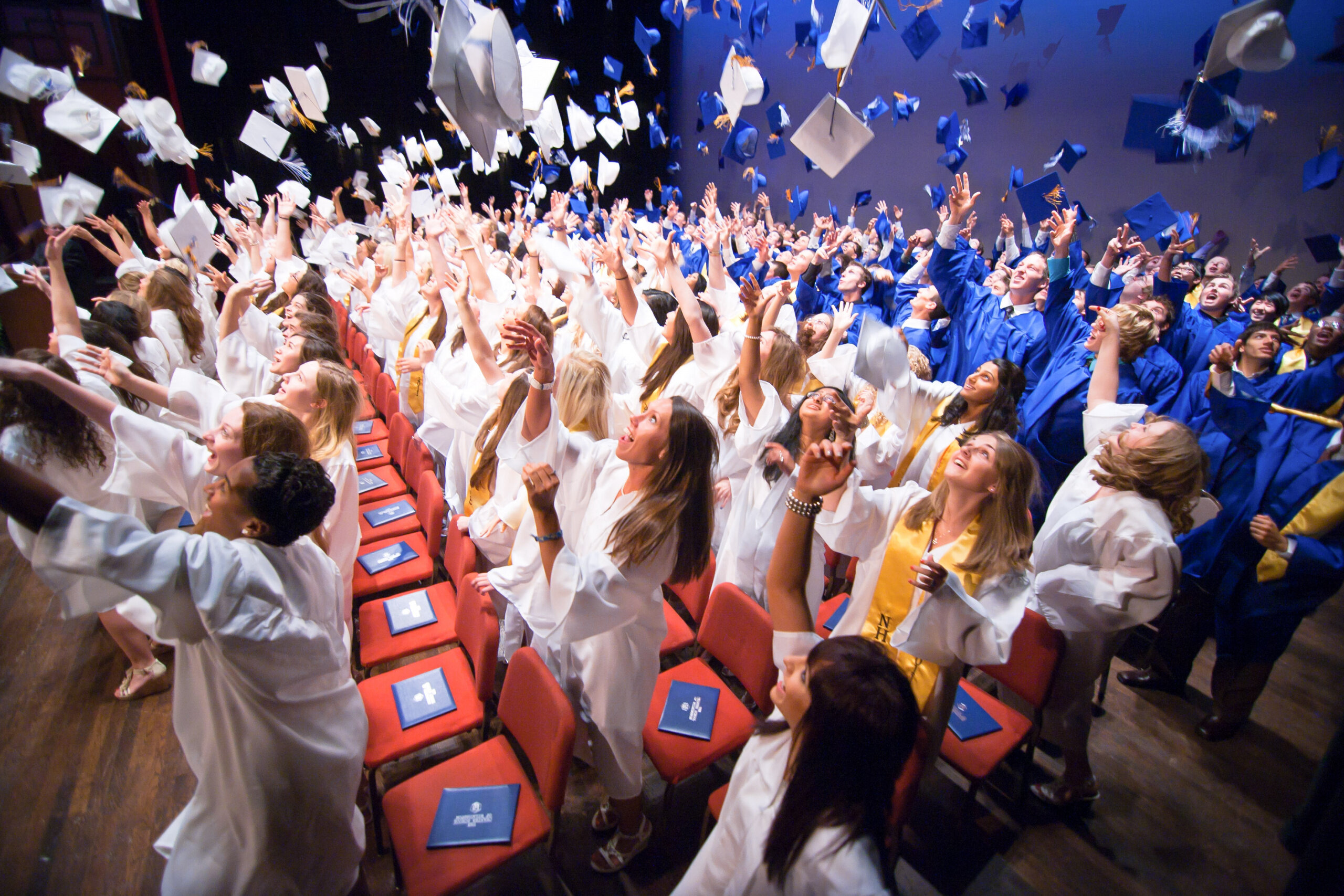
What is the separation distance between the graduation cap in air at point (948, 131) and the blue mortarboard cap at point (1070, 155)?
143cm

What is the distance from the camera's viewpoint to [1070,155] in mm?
6777

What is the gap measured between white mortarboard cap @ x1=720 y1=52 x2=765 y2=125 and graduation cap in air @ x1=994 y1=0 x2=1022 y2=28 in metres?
4.48

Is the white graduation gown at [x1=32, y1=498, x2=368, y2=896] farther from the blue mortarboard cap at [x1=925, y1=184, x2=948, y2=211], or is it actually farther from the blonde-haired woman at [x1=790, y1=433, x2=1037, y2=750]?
the blue mortarboard cap at [x1=925, y1=184, x2=948, y2=211]

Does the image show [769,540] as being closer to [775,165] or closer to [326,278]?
[326,278]

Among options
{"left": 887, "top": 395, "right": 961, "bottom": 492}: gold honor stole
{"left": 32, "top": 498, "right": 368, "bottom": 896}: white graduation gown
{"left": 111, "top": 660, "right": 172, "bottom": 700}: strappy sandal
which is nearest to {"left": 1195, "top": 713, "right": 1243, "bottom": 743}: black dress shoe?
{"left": 887, "top": 395, "right": 961, "bottom": 492}: gold honor stole

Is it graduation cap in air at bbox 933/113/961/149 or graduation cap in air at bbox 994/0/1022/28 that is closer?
graduation cap in air at bbox 994/0/1022/28

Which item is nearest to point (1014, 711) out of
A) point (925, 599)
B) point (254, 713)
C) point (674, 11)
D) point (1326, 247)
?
point (925, 599)

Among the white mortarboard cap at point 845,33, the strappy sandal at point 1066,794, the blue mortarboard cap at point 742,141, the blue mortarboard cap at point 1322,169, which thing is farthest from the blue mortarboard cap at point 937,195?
the strappy sandal at point 1066,794

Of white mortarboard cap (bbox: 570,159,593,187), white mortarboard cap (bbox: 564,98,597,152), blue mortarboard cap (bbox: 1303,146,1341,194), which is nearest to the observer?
blue mortarboard cap (bbox: 1303,146,1341,194)

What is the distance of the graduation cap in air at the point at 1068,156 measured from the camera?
6.38 m

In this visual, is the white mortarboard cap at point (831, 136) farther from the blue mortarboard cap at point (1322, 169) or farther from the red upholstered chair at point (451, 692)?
the blue mortarboard cap at point (1322, 169)

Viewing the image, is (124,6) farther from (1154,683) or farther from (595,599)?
(1154,683)

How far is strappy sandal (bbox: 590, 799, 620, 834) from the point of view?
2.20m

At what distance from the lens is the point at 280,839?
1.51 m
